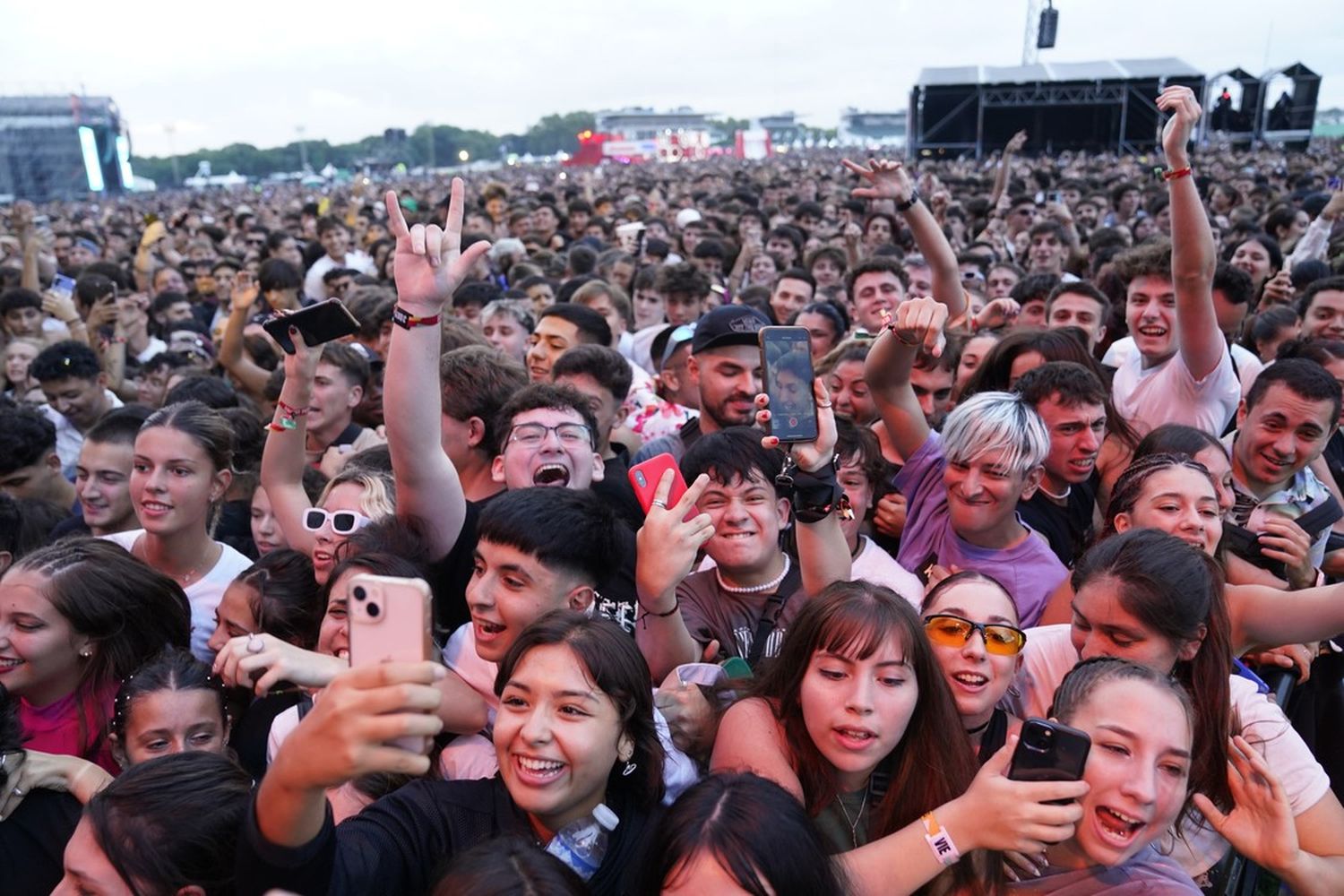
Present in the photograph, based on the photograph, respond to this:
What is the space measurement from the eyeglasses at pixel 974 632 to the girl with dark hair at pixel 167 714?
1787 millimetres

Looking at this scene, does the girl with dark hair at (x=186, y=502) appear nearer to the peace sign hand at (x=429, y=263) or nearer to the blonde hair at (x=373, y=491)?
the blonde hair at (x=373, y=491)

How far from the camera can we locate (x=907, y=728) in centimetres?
211

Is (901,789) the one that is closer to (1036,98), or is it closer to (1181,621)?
(1181,621)

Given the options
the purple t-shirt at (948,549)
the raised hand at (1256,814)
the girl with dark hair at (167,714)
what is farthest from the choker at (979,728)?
the girl with dark hair at (167,714)

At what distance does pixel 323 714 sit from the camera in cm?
130

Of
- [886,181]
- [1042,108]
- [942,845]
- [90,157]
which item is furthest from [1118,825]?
[90,157]

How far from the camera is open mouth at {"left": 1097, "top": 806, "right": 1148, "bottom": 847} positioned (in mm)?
1836

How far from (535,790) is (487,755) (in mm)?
472

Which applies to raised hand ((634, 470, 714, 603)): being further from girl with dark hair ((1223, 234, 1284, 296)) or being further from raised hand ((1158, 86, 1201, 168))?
girl with dark hair ((1223, 234, 1284, 296))

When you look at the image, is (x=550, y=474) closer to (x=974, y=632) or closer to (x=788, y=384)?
(x=788, y=384)

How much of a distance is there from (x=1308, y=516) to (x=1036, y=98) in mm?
31658

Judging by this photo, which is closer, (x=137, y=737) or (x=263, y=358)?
(x=137, y=737)

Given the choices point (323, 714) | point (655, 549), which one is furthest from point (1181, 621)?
point (323, 714)

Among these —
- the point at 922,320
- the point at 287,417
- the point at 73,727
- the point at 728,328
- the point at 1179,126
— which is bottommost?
the point at 73,727
